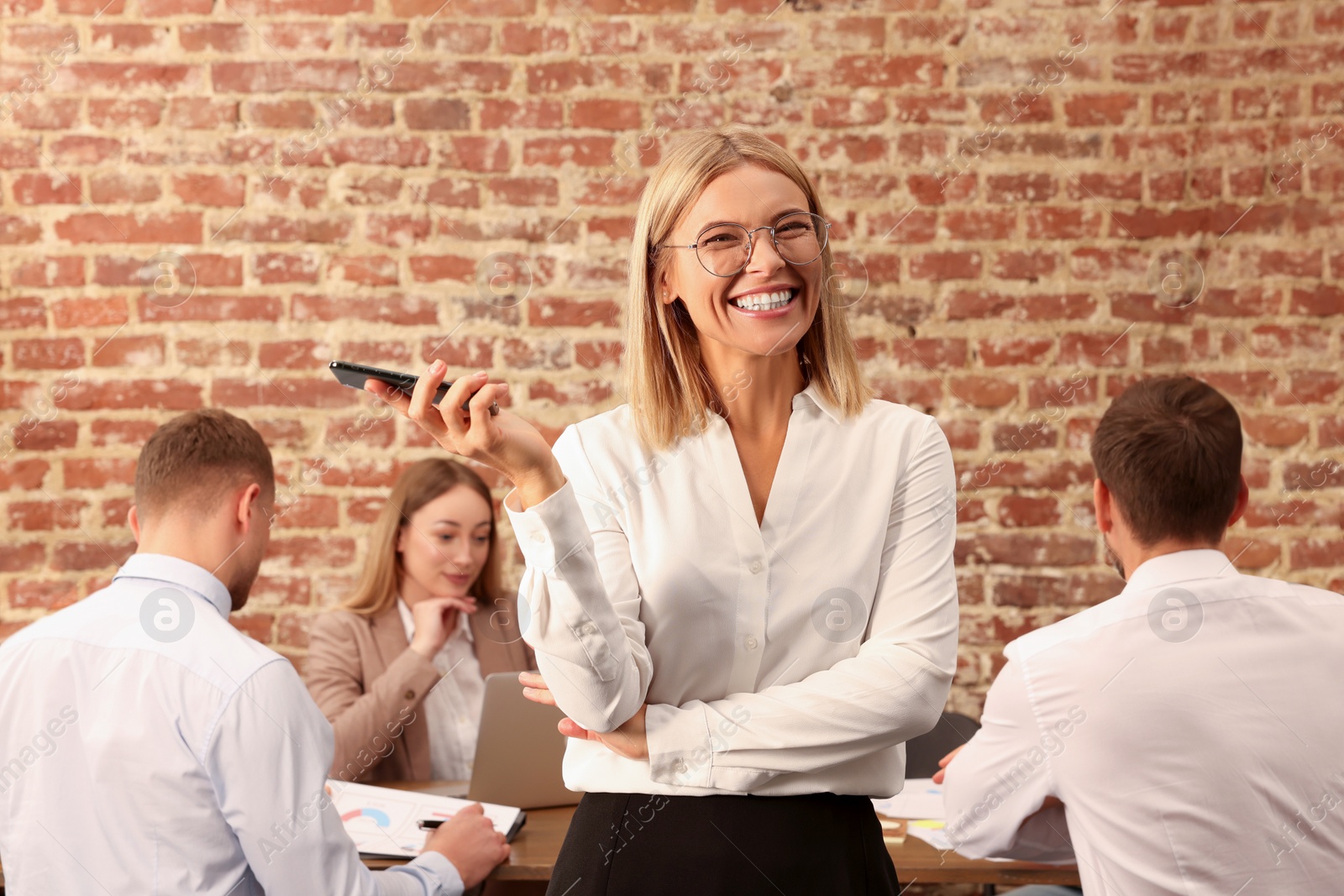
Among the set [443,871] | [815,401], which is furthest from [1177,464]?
[443,871]

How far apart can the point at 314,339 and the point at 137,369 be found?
1.77ft

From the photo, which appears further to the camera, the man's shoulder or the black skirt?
the man's shoulder

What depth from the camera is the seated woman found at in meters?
2.69

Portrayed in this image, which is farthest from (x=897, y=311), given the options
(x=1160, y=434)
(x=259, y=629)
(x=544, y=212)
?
(x=259, y=629)

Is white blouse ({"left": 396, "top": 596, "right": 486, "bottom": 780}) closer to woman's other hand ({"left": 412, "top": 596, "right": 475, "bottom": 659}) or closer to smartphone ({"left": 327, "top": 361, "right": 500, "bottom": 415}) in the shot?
woman's other hand ({"left": 412, "top": 596, "right": 475, "bottom": 659})

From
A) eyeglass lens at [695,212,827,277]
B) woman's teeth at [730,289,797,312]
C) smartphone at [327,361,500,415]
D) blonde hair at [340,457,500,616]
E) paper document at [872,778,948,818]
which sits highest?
eyeglass lens at [695,212,827,277]

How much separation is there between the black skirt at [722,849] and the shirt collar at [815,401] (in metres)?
0.48

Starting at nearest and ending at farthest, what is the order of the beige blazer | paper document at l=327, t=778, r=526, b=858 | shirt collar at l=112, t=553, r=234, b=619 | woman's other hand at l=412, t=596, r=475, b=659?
shirt collar at l=112, t=553, r=234, b=619 → paper document at l=327, t=778, r=526, b=858 → the beige blazer → woman's other hand at l=412, t=596, r=475, b=659

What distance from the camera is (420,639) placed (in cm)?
279

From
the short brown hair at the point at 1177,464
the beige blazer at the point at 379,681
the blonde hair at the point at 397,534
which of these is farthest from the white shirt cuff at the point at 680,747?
the blonde hair at the point at 397,534

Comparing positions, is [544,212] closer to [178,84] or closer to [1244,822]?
[178,84]

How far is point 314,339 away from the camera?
3166 mm

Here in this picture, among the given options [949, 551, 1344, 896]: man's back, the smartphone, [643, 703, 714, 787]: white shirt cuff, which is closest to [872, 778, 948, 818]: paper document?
[949, 551, 1344, 896]: man's back

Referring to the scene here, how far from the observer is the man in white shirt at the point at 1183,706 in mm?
1405
